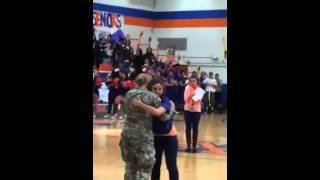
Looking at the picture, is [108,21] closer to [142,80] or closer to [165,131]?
[165,131]

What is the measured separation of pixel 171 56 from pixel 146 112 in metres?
17.6

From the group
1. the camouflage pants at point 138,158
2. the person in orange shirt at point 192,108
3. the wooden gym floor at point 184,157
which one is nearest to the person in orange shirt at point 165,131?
the camouflage pants at point 138,158

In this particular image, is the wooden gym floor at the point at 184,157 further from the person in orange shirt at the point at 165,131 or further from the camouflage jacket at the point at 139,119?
the camouflage jacket at the point at 139,119

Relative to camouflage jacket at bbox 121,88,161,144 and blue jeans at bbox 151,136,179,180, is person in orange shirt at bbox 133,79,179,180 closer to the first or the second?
blue jeans at bbox 151,136,179,180

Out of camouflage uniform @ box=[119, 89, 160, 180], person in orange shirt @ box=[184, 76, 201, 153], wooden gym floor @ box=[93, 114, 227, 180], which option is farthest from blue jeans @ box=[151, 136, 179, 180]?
person in orange shirt @ box=[184, 76, 201, 153]

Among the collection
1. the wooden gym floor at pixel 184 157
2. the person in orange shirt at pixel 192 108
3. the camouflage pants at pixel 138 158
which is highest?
the person in orange shirt at pixel 192 108

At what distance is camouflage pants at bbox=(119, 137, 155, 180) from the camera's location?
19.6 ft

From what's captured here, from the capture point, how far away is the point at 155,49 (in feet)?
85.7

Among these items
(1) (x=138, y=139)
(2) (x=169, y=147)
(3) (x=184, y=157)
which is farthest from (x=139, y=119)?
(3) (x=184, y=157)

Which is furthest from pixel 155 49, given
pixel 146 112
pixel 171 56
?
pixel 146 112

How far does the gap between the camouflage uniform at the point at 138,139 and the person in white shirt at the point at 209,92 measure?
16.9m

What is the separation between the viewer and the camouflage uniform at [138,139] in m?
5.98
